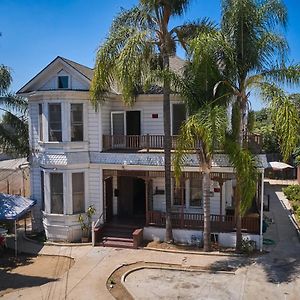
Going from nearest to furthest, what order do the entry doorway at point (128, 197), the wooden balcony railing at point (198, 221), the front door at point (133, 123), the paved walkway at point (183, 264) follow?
the paved walkway at point (183, 264)
the wooden balcony railing at point (198, 221)
the front door at point (133, 123)
the entry doorway at point (128, 197)

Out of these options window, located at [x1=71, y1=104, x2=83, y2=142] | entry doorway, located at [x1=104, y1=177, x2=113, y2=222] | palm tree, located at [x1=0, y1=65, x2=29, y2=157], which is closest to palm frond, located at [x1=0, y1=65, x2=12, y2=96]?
palm tree, located at [x1=0, y1=65, x2=29, y2=157]

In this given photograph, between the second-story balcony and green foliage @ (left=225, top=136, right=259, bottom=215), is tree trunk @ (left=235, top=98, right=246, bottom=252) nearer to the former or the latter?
green foliage @ (left=225, top=136, right=259, bottom=215)

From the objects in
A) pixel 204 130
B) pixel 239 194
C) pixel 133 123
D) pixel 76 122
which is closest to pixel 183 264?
pixel 239 194

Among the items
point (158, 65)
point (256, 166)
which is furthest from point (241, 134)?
point (158, 65)

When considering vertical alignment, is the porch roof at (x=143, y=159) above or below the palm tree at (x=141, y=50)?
below

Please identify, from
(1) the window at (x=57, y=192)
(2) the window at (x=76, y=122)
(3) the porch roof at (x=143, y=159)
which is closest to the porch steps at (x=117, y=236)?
(1) the window at (x=57, y=192)

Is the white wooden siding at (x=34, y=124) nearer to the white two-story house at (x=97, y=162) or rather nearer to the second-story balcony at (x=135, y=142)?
the white two-story house at (x=97, y=162)
